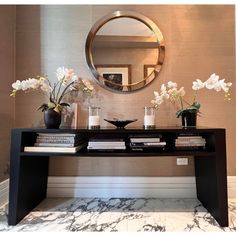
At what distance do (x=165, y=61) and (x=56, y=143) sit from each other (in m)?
1.34

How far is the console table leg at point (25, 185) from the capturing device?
169 centimetres

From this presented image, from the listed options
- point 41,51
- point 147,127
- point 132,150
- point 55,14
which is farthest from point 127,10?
point 132,150

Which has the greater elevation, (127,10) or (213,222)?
(127,10)

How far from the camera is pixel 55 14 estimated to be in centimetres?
233

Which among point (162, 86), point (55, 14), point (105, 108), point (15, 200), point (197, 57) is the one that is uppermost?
point (55, 14)

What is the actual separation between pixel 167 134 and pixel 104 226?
88 cm

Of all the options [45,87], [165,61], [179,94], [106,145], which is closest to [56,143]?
[106,145]

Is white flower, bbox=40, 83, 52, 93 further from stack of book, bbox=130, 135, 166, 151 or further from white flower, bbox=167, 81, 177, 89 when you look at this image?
white flower, bbox=167, 81, 177, 89

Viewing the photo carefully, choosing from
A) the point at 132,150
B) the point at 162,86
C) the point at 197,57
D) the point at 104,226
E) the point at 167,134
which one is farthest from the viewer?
the point at 197,57

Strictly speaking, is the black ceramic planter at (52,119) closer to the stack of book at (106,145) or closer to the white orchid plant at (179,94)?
the stack of book at (106,145)

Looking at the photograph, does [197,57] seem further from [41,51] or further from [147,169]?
[41,51]

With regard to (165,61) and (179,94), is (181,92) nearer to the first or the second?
(179,94)

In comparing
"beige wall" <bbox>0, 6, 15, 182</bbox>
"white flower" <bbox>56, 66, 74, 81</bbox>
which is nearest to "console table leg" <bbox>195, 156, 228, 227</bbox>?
"white flower" <bbox>56, 66, 74, 81</bbox>

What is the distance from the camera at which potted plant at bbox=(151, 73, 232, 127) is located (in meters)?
1.89
